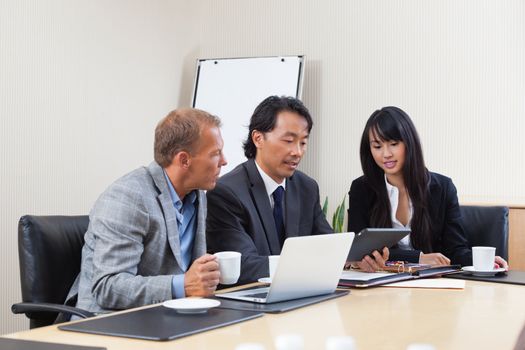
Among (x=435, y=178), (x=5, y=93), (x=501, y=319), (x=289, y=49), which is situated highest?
(x=289, y=49)

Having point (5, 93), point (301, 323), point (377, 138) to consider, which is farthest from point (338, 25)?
point (301, 323)

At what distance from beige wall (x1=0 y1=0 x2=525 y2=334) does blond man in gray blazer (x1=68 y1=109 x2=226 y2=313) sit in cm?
161

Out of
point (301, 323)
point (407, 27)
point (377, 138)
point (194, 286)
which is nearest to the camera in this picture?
point (301, 323)

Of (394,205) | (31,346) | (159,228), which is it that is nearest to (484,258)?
(394,205)

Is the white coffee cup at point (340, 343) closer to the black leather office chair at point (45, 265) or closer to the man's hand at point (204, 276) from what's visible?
the man's hand at point (204, 276)

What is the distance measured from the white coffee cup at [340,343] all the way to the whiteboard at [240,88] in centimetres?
313

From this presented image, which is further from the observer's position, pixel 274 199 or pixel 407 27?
pixel 407 27

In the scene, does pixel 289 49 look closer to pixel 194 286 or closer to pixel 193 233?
pixel 193 233

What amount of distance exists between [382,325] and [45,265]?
1098 mm

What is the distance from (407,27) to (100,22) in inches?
75.4

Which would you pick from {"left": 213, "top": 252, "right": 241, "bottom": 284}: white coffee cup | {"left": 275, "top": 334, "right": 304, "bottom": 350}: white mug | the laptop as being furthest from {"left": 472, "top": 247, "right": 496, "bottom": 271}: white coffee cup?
{"left": 275, "top": 334, "right": 304, "bottom": 350}: white mug

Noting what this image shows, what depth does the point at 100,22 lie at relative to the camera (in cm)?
411

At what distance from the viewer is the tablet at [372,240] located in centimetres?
204

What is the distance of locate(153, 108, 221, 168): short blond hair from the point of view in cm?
218
